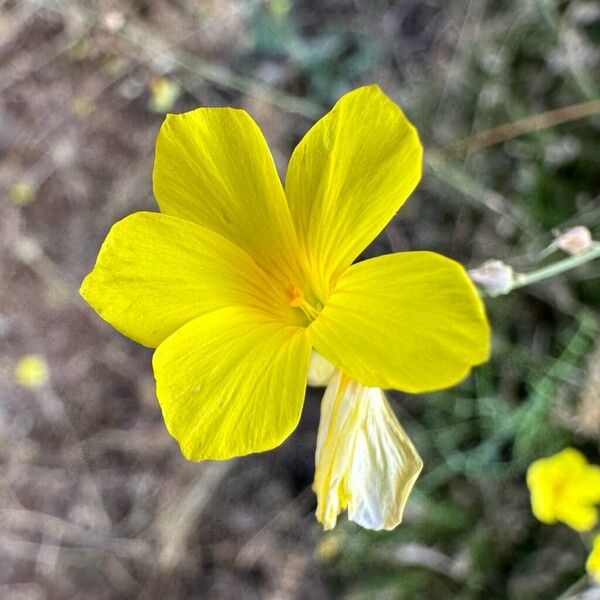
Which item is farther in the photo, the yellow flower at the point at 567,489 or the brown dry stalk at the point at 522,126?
the brown dry stalk at the point at 522,126

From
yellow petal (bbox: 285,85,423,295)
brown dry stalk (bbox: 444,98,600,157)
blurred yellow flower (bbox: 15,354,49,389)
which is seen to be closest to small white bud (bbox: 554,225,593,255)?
yellow petal (bbox: 285,85,423,295)

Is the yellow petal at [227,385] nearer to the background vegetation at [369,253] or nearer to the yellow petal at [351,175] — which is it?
the yellow petal at [351,175]

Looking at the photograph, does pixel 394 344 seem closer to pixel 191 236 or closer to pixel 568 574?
pixel 191 236

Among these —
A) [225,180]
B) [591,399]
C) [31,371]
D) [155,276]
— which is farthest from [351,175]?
[31,371]

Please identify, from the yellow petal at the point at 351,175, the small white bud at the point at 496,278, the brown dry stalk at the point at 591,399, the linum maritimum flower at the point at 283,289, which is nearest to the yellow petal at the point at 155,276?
the linum maritimum flower at the point at 283,289

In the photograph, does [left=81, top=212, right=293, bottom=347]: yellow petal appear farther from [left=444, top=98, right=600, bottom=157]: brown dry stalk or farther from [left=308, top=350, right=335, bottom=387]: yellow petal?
[left=444, top=98, right=600, bottom=157]: brown dry stalk

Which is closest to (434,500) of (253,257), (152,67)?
(253,257)
